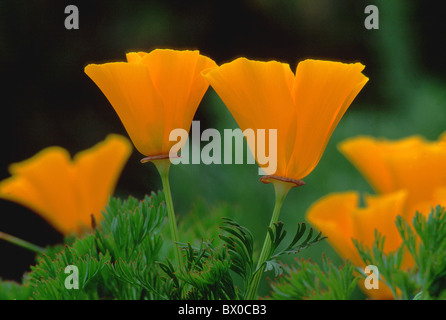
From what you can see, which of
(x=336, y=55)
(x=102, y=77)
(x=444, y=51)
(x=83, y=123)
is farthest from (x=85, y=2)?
(x=102, y=77)

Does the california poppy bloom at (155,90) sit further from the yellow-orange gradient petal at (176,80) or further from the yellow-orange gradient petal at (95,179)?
the yellow-orange gradient petal at (95,179)

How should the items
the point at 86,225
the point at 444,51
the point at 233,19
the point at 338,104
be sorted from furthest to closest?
the point at 233,19, the point at 444,51, the point at 86,225, the point at 338,104

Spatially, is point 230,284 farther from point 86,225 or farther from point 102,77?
point 86,225

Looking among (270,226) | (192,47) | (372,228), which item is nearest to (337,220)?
(372,228)

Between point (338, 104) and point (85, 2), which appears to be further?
point (85, 2)

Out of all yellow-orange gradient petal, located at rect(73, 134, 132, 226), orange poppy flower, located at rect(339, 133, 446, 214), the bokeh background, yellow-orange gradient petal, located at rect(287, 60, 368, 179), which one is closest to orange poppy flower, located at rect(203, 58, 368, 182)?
yellow-orange gradient petal, located at rect(287, 60, 368, 179)

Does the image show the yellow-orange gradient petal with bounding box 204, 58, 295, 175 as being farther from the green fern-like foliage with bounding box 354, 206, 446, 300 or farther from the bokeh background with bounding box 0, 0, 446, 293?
the bokeh background with bounding box 0, 0, 446, 293

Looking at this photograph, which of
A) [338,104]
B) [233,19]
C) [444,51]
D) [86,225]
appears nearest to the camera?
[338,104]
